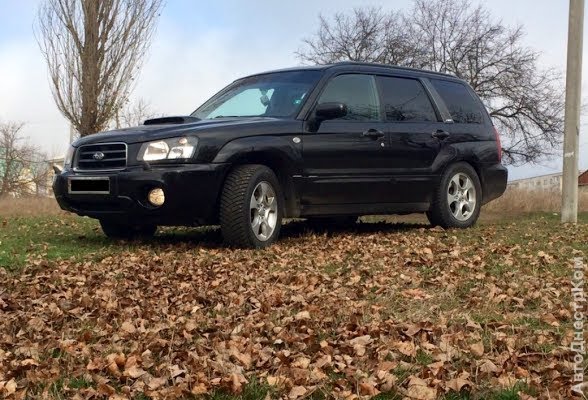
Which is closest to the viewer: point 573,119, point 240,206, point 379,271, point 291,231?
point 379,271

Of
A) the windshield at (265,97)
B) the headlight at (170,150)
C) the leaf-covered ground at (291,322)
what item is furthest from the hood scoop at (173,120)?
the leaf-covered ground at (291,322)

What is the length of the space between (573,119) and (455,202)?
3027 millimetres

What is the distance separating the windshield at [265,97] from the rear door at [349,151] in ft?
0.80

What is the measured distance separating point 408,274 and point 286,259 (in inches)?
46.7

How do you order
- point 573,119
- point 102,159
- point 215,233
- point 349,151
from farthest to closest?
point 573,119 → point 215,233 → point 349,151 → point 102,159

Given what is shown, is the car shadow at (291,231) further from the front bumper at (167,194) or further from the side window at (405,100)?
the side window at (405,100)

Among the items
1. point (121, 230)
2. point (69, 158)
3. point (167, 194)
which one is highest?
point (69, 158)

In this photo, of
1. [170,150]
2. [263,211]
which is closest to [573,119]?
[263,211]

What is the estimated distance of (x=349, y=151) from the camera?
6766mm

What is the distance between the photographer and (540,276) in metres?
4.50

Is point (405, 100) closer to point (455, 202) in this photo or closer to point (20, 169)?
point (455, 202)

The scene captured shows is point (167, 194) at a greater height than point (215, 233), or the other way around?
point (167, 194)

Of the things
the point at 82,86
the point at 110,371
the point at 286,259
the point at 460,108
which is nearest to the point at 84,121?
the point at 82,86

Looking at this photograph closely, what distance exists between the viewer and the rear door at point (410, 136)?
23.8 feet
